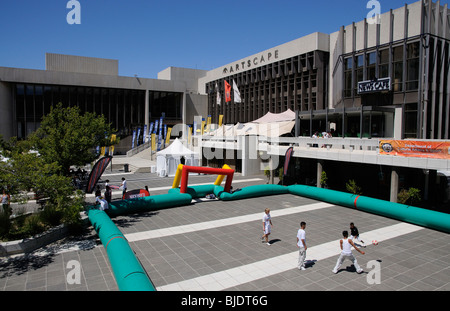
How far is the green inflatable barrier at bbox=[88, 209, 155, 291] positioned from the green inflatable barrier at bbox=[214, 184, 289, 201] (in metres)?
8.76

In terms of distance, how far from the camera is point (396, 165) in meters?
17.5

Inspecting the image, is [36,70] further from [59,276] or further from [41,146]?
[59,276]

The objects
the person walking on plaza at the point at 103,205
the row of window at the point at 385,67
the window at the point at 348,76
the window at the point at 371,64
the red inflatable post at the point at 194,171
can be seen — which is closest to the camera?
the person walking on plaza at the point at 103,205

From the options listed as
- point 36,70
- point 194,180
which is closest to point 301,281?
point 194,180

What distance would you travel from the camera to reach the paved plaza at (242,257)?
9.12 metres

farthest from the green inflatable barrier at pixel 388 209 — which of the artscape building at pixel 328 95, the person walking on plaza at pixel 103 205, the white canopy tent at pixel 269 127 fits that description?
the person walking on plaza at pixel 103 205

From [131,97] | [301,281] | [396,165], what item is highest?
A: [131,97]

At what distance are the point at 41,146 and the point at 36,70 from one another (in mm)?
39516

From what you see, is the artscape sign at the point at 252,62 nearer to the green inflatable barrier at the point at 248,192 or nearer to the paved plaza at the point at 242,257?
the green inflatable barrier at the point at 248,192

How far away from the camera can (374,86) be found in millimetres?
27172

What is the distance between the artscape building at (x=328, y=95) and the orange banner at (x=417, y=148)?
74 millimetres

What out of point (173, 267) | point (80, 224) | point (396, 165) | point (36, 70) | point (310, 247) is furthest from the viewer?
point (36, 70)

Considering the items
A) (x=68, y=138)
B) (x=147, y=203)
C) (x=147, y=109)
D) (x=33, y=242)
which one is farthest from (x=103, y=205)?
(x=147, y=109)

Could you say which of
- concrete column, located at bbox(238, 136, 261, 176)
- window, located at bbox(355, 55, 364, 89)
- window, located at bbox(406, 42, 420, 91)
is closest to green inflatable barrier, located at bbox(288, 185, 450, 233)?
concrete column, located at bbox(238, 136, 261, 176)
